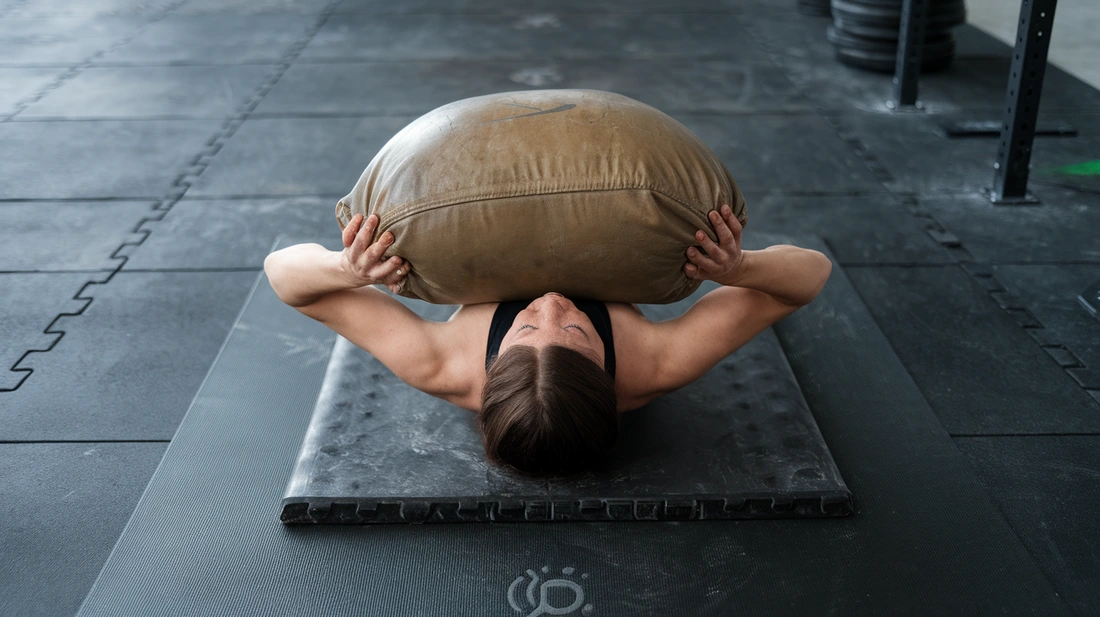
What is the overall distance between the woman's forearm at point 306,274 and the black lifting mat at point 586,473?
1.40 ft

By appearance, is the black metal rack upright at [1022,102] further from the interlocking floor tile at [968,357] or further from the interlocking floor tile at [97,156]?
the interlocking floor tile at [97,156]

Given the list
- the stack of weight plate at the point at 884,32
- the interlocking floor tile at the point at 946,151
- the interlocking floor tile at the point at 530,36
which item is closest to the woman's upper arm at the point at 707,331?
the interlocking floor tile at the point at 946,151

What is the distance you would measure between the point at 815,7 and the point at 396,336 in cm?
611

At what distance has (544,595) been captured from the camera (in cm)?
202

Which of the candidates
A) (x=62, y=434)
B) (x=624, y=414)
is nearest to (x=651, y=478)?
(x=624, y=414)

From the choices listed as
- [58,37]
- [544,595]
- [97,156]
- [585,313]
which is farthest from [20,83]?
[544,595]

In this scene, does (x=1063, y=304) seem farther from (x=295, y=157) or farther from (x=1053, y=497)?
(x=295, y=157)

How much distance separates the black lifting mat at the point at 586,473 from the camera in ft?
7.31

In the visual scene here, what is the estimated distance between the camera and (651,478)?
2301 mm

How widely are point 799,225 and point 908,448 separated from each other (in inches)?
62.0

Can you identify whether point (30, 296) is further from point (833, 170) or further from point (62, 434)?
point (833, 170)

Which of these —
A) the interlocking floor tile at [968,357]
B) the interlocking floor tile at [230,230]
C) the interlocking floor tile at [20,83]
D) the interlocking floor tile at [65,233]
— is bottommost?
the interlocking floor tile at [968,357]

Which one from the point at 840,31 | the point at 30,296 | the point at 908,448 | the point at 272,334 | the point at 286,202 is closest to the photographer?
the point at 908,448

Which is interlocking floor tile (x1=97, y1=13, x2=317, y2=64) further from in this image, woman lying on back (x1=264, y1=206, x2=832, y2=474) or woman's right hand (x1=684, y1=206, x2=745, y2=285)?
woman's right hand (x1=684, y1=206, x2=745, y2=285)
